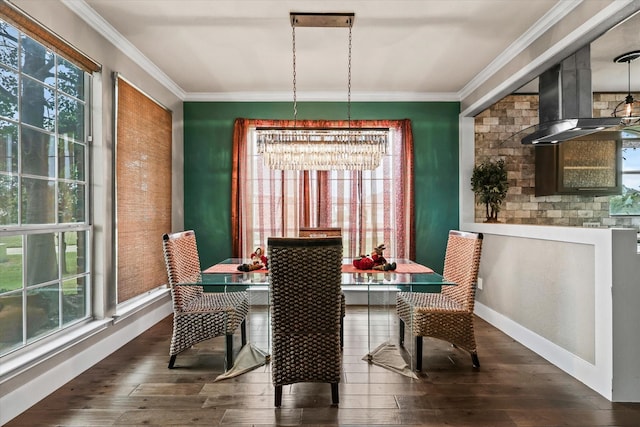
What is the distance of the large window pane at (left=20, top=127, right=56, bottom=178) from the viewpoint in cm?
248

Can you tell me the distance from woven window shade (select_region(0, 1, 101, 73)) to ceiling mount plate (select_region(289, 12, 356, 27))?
62.0 inches

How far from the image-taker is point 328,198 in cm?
496

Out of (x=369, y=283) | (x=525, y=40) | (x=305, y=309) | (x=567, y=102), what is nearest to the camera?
(x=305, y=309)

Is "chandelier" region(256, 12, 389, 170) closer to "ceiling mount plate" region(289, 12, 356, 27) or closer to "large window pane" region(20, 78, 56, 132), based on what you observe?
"ceiling mount plate" region(289, 12, 356, 27)

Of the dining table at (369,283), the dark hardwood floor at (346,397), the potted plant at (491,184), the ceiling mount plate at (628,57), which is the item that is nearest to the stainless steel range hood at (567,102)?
the ceiling mount plate at (628,57)

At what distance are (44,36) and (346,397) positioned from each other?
2.97 m

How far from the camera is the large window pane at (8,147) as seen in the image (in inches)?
89.7

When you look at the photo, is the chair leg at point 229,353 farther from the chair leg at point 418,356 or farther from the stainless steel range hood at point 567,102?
the stainless steel range hood at point 567,102

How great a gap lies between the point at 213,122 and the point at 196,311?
2878mm

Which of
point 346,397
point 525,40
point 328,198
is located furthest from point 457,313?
point 328,198

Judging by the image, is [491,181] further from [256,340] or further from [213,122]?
[213,122]

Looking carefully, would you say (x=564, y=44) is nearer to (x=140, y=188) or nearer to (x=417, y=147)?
(x=417, y=147)

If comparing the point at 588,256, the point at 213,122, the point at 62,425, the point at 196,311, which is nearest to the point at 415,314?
the point at 588,256

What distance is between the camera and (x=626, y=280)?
236cm
